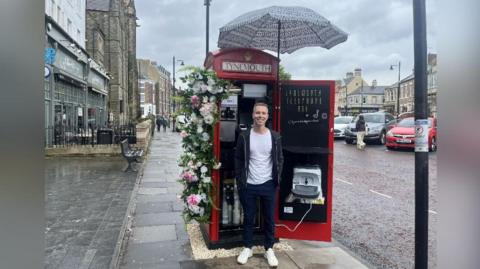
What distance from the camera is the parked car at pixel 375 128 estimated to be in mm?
21141

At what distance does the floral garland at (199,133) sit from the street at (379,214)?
219cm

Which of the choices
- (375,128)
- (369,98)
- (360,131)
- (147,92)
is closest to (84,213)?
(360,131)

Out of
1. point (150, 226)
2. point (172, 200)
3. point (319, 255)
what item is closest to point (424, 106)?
point (319, 255)

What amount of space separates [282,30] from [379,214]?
390 cm

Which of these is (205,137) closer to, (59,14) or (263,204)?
(263,204)

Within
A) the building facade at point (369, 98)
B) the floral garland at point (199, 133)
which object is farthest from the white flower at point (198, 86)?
the building facade at point (369, 98)

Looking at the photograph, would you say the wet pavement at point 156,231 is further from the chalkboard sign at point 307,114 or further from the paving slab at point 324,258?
the chalkboard sign at point 307,114

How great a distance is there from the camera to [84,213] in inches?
238
